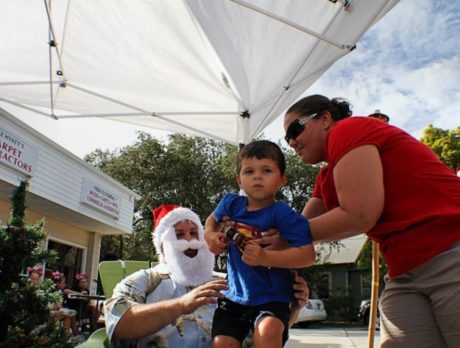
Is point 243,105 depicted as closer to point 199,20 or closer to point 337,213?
point 199,20

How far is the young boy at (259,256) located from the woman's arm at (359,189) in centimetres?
23

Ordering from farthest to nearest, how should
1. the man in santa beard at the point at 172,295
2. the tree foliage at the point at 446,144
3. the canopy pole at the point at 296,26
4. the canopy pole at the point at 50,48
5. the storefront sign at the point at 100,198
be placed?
the tree foliage at the point at 446,144, the storefront sign at the point at 100,198, the canopy pole at the point at 50,48, the canopy pole at the point at 296,26, the man in santa beard at the point at 172,295

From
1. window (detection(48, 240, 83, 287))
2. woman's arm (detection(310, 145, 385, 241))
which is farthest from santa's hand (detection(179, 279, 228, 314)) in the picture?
window (detection(48, 240, 83, 287))

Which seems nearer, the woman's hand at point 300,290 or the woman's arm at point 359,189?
the woman's arm at point 359,189

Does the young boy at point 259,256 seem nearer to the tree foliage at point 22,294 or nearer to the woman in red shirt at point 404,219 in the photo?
the woman in red shirt at point 404,219

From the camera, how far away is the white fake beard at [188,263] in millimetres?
2969

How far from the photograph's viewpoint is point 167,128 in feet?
20.7

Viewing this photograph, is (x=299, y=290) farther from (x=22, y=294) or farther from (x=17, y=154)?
(x=17, y=154)

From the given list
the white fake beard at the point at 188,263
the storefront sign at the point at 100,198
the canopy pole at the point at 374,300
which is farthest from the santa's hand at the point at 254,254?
the storefront sign at the point at 100,198

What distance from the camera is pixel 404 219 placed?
1720 millimetres

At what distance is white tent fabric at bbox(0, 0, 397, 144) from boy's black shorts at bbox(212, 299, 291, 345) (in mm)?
2589

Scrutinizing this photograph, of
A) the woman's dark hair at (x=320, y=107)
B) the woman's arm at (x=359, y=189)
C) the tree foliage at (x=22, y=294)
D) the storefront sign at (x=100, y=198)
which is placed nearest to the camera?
the woman's arm at (x=359, y=189)

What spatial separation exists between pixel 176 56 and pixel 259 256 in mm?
3742

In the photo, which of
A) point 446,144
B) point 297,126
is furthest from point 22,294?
point 446,144
